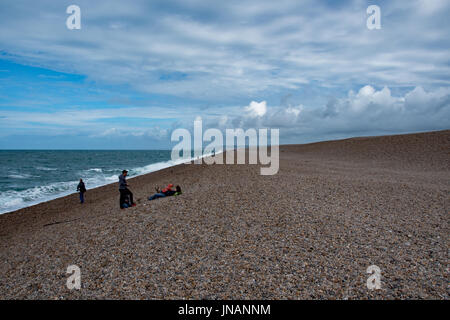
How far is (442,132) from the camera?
44.7 metres

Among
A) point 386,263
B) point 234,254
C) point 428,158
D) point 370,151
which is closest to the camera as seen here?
point 386,263

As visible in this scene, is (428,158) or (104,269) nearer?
(104,269)

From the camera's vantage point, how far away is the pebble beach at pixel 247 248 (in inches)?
242

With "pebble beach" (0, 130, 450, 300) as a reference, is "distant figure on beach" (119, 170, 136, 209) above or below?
above

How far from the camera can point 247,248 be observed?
7836 millimetres

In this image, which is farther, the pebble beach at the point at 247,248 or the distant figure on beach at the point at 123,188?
the distant figure on beach at the point at 123,188

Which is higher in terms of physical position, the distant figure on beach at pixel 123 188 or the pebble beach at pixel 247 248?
the distant figure on beach at pixel 123 188

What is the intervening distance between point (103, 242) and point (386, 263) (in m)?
7.43

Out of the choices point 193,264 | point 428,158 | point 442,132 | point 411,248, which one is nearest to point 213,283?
point 193,264

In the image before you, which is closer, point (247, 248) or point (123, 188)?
point (247, 248)

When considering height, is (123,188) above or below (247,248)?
above

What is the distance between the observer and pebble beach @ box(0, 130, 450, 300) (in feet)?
20.1

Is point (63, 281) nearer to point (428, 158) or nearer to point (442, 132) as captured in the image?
point (428, 158)

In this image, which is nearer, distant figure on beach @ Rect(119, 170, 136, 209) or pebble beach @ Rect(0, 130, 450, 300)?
pebble beach @ Rect(0, 130, 450, 300)
